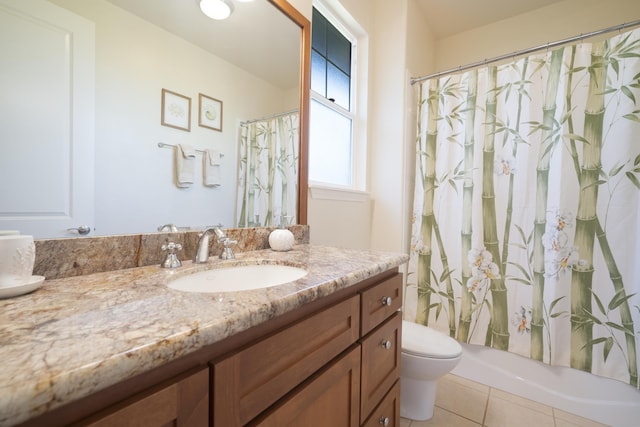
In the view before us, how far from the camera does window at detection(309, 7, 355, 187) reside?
1647mm

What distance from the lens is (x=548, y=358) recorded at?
1.57 metres

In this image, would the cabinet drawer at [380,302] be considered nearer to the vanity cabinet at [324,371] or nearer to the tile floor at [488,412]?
the vanity cabinet at [324,371]

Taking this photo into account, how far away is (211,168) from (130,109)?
299 mm

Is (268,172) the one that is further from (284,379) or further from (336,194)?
(284,379)

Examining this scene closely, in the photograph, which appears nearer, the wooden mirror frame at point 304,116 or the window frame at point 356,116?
the wooden mirror frame at point 304,116

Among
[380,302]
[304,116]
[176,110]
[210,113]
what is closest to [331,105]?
[304,116]

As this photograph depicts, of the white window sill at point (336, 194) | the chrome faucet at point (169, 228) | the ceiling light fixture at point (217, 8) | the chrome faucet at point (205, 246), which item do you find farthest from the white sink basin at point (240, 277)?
the ceiling light fixture at point (217, 8)

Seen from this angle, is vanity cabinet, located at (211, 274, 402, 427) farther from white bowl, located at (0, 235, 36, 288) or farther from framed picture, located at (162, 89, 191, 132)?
framed picture, located at (162, 89, 191, 132)

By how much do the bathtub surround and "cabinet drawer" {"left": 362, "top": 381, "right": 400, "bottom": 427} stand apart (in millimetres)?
778

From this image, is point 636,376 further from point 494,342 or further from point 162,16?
point 162,16

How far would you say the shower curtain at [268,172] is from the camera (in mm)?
1152

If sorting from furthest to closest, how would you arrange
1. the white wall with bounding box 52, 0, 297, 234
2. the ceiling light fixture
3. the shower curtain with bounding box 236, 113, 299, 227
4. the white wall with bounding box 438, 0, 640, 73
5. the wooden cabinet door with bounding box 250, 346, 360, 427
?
the white wall with bounding box 438, 0, 640, 73 < the shower curtain with bounding box 236, 113, 299, 227 < the ceiling light fixture < the white wall with bounding box 52, 0, 297, 234 < the wooden cabinet door with bounding box 250, 346, 360, 427

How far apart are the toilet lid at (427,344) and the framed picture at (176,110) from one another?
4.42 ft

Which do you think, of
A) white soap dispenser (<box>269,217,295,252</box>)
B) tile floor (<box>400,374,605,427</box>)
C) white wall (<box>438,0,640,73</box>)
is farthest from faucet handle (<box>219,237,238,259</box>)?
white wall (<box>438,0,640,73</box>)
